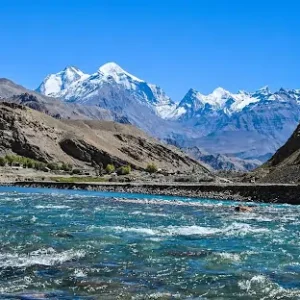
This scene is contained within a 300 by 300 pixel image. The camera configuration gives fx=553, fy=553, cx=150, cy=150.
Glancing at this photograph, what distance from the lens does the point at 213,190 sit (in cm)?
11469

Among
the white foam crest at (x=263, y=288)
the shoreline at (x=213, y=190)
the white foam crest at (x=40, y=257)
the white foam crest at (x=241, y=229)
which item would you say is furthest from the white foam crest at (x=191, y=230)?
the shoreline at (x=213, y=190)

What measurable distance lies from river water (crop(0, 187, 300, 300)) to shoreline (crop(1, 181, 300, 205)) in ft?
160

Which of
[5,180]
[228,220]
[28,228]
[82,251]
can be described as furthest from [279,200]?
[5,180]

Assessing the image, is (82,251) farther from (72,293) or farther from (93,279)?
(72,293)

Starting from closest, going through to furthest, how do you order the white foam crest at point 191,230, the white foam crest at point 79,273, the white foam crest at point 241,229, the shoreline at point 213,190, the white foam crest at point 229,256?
the white foam crest at point 79,273 < the white foam crest at point 229,256 < the white foam crest at point 191,230 < the white foam crest at point 241,229 < the shoreline at point 213,190

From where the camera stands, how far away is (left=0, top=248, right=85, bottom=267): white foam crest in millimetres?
26616

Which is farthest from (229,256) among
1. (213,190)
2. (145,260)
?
(213,190)

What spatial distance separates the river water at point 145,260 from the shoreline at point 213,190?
48873mm

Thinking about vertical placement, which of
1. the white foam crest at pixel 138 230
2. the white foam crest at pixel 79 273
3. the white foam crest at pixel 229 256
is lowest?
the white foam crest at pixel 229 256

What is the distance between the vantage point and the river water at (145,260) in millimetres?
22016

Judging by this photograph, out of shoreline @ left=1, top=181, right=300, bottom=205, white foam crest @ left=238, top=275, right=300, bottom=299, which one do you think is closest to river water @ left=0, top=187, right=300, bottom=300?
white foam crest @ left=238, top=275, right=300, bottom=299

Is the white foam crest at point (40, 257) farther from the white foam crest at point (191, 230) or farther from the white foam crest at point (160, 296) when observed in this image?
the white foam crest at point (191, 230)

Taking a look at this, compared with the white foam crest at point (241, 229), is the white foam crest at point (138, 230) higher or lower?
higher

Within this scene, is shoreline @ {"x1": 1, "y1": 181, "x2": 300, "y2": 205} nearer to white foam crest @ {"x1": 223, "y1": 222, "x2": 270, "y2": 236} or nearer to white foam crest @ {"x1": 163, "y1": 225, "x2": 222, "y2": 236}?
white foam crest @ {"x1": 223, "y1": 222, "x2": 270, "y2": 236}
